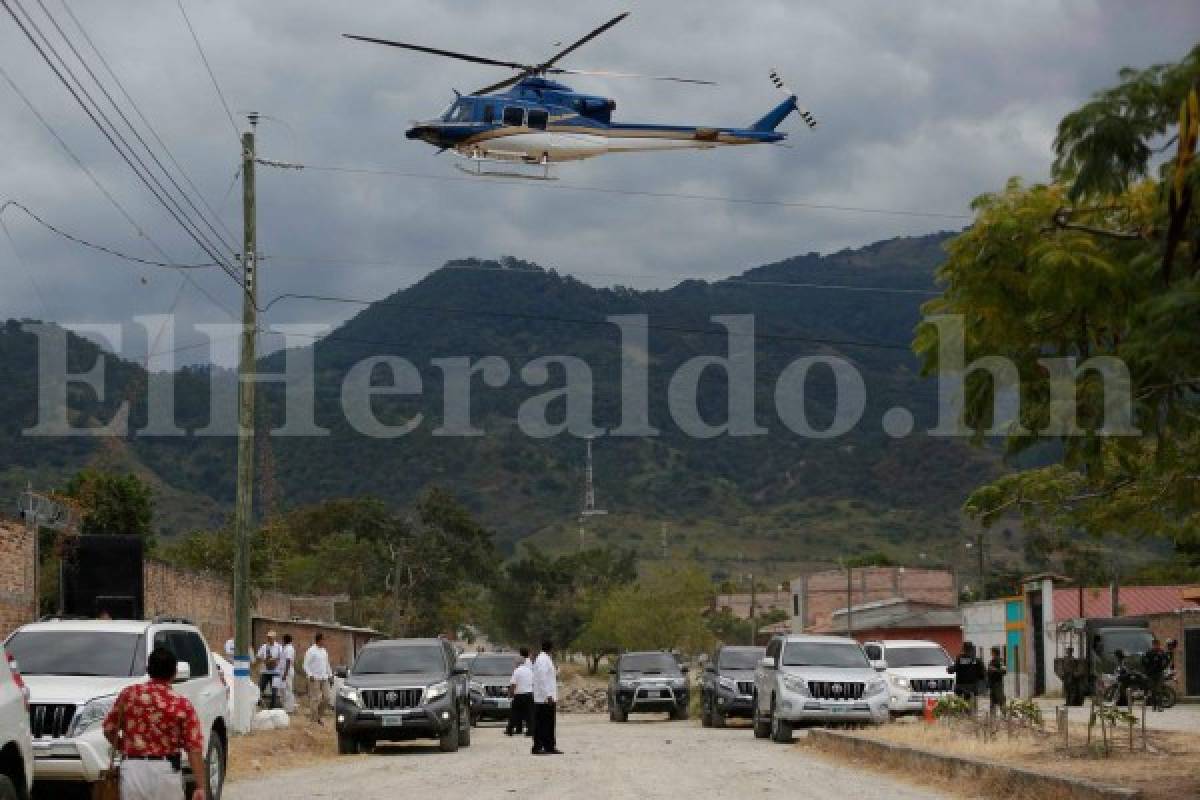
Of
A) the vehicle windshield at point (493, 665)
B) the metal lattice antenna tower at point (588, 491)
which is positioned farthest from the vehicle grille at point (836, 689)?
the metal lattice antenna tower at point (588, 491)

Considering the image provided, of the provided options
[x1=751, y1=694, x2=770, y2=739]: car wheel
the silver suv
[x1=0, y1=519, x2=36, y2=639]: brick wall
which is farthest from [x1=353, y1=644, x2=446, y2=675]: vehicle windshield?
[x1=751, y1=694, x2=770, y2=739]: car wheel

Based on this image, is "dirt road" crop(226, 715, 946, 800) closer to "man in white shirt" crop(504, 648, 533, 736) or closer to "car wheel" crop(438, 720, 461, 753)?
"car wheel" crop(438, 720, 461, 753)

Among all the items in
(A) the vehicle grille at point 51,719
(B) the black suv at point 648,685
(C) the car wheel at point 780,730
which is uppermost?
(A) the vehicle grille at point 51,719

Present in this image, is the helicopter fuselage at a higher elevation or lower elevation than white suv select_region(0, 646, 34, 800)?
higher

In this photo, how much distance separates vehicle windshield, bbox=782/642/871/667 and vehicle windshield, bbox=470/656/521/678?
13.5 metres

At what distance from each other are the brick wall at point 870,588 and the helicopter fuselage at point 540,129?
7605 cm

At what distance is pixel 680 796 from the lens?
18.2 m

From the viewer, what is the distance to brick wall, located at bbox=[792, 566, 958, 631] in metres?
117

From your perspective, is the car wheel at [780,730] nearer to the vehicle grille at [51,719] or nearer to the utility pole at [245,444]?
the utility pole at [245,444]

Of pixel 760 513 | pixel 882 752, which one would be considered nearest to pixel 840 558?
pixel 760 513

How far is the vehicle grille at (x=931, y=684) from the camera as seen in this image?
3750 cm

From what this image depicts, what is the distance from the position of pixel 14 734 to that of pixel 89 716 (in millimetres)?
4387

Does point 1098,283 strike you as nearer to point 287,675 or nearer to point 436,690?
point 436,690

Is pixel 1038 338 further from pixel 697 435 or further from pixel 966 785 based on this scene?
pixel 697 435
